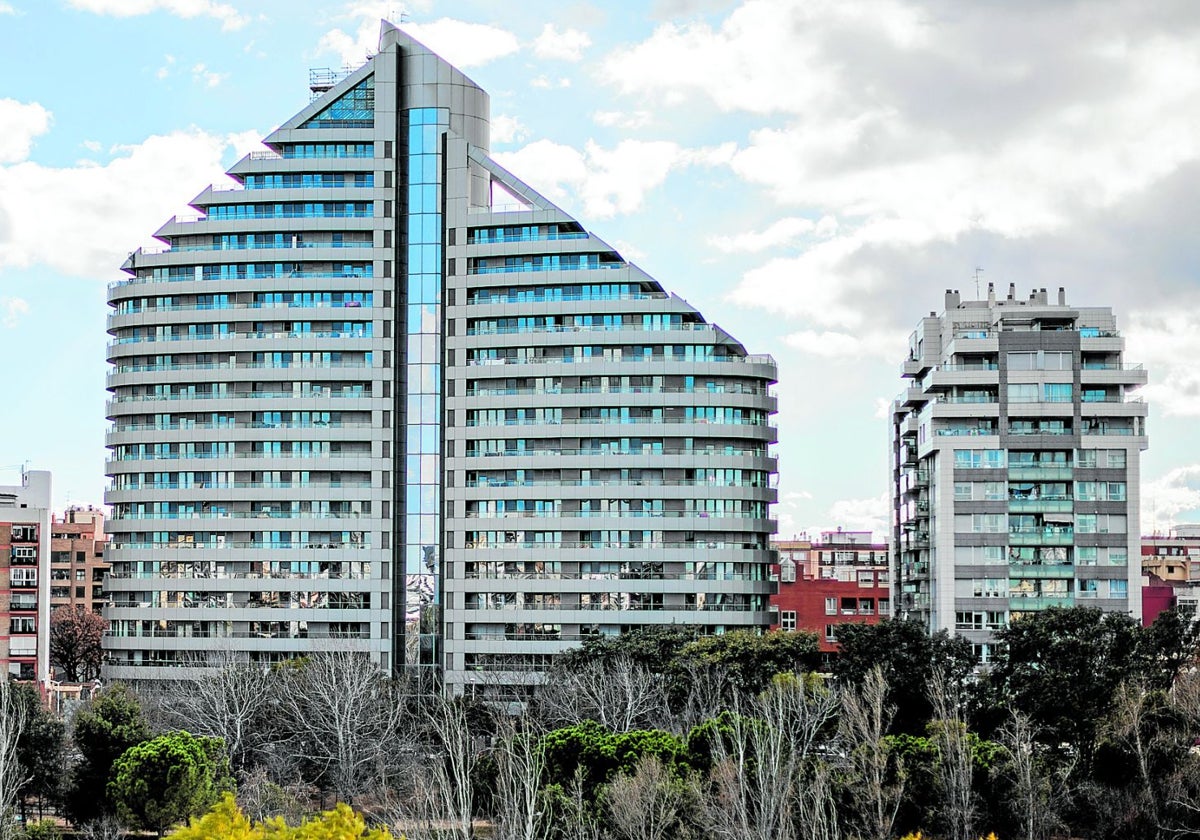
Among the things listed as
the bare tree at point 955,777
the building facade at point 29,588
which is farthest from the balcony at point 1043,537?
the building facade at point 29,588

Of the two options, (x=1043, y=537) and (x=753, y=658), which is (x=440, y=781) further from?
(x=1043, y=537)

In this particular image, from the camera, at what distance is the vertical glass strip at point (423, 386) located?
11225 centimetres

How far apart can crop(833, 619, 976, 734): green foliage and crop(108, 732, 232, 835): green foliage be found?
33.8 metres

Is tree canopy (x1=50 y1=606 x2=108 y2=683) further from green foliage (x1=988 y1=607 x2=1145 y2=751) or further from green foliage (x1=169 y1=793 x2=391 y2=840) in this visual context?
green foliage (x1=169 y1=793 x2=391 y2=840)

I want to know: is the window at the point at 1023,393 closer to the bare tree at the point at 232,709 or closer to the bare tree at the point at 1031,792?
the bare tree at the point at 1031,792

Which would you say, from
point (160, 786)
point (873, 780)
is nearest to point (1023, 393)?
point (873, 780)

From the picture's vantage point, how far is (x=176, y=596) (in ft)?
373

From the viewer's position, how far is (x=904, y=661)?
257 ft

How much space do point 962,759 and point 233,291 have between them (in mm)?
75636

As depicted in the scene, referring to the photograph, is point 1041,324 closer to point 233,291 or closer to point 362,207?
point 362,207

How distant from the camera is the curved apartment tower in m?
110

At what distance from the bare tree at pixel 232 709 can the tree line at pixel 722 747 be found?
189 millimetres

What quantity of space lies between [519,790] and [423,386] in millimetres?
61659

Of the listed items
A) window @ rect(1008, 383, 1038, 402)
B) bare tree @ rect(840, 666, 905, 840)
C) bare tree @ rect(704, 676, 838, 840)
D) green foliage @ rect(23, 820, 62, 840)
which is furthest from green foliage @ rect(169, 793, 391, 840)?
window @ rect(1008, 383, 1038, 402)
